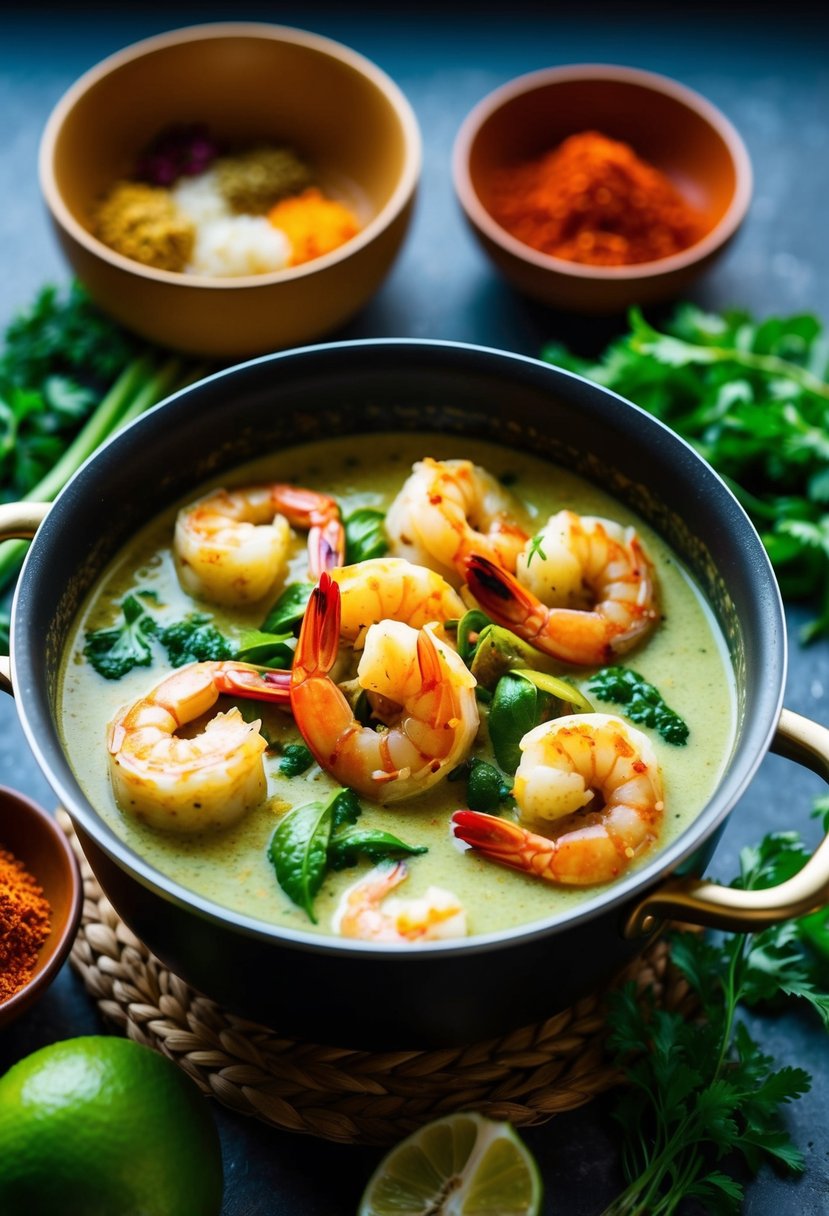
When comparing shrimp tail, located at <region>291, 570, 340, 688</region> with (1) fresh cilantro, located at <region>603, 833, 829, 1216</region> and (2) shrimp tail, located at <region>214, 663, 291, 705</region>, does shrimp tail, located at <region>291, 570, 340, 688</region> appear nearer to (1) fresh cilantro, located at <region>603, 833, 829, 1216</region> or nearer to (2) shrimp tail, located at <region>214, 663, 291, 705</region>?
(2) shrimp tail, located at <region>214, 663, 291, 705</region>

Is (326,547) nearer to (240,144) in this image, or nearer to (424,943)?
(424,943)

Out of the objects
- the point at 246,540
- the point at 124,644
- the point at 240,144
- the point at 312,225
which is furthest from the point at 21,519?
the point at 240,144

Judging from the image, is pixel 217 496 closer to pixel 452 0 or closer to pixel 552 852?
pixel 552 852

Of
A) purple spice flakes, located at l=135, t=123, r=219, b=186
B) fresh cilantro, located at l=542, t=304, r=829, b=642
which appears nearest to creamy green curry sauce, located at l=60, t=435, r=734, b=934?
Answer: fresh cilantro, located at l=542, t=304, r=829, b=642

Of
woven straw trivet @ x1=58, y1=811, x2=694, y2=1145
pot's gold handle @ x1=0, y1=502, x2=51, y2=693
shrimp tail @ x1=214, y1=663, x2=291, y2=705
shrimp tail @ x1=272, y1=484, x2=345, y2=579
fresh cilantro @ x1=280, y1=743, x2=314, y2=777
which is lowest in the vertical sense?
woven straw trivet @ x1=58, y1=811, x2=694, y2=1145

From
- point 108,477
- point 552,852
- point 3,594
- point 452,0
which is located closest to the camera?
point 552,852

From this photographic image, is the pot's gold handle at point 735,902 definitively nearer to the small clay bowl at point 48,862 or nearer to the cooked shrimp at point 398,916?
the cooked shrimp at point 398,916

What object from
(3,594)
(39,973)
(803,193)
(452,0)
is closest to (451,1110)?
(39,973)
